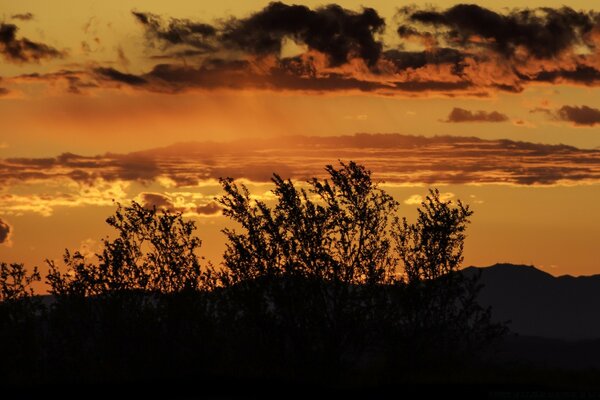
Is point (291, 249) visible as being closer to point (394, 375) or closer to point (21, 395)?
point (394, 375)

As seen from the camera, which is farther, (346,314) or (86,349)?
(86,349)

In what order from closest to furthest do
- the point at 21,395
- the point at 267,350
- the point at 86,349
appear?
the point at 21,395
the point at 267,350
the point at 86,349

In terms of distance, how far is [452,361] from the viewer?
173 feet

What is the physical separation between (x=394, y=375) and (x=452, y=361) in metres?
3.18

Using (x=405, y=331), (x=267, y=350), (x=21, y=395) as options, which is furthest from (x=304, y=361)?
(x=21, y=395)

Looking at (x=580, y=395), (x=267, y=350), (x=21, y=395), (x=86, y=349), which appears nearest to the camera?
(x=580, y=395)

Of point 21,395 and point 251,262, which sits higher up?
point 251,262

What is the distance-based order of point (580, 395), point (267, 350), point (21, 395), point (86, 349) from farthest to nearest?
point (86, 349) → point (267, 350) → point (21, 395) → point (580, 395)

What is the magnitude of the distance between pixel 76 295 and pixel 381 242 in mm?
18648

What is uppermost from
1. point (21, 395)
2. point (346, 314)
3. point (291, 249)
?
point (291, 249)

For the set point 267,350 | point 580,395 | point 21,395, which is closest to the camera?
point 580,395

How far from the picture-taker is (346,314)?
5291cm

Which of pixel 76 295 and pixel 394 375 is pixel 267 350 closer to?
pixel 394 375

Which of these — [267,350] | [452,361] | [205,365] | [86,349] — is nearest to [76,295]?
[86,349]
